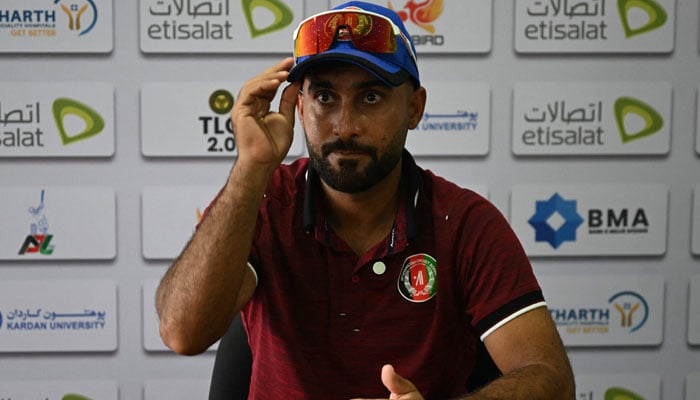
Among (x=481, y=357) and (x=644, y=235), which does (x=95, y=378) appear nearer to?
(x=481, y=357)

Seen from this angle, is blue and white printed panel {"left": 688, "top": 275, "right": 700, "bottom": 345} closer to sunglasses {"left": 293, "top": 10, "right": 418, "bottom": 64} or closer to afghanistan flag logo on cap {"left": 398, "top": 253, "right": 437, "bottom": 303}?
afghanistan flag logo on cap {"left": 398, "top": 253, "right": 437, "bottom": 303}

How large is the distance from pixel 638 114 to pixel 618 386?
929 mm

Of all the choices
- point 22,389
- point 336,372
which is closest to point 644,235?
point 336,372

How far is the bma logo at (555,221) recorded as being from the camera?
2.36 metres

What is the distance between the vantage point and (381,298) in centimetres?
123

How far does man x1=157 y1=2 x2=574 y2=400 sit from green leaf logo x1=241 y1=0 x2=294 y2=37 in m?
1.09

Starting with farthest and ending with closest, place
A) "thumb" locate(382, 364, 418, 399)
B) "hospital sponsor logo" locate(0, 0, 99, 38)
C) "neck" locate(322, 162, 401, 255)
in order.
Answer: "hospital sponsor logo" locate(0, 0, 99, 38)
"neck" locate(322, 162, 401, 255)
"thumb" locate(382, 364, 418, 399)

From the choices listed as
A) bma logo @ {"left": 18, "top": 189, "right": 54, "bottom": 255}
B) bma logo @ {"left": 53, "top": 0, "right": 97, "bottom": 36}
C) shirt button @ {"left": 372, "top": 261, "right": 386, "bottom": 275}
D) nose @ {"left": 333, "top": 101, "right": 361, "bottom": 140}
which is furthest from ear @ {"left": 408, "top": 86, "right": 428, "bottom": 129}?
bma logo @ {"left": 18, "top": 189, "right": 54, "bottom": 255}

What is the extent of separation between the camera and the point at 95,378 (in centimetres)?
235

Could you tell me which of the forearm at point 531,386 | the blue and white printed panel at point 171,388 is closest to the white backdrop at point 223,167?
the blue and white printed panel at point 171,388

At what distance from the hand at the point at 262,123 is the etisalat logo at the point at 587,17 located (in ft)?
4.43

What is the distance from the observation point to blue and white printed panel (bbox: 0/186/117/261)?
90.6 inches

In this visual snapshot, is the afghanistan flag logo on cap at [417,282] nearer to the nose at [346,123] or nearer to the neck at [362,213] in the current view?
the neck at [362,213]

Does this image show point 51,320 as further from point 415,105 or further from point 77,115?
point 415,105
